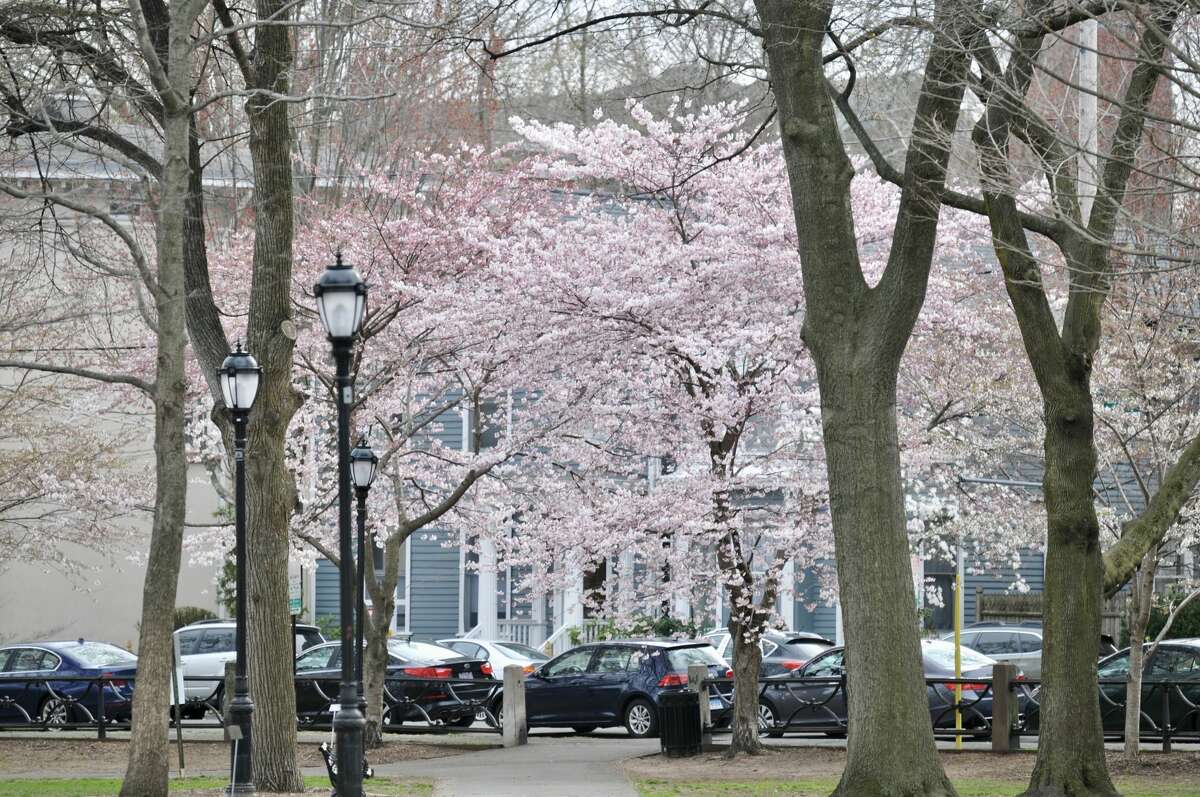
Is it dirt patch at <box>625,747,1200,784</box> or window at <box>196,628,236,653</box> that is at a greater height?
window at <box>196,628,236,653</box>

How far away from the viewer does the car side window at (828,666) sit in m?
22.4

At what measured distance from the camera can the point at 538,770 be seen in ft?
58.7

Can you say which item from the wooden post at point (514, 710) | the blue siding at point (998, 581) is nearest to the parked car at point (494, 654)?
the wooden post at point (514, 710)

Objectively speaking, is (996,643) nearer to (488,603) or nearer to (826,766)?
(826,766)

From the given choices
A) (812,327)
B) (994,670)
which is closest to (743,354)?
(994,670)

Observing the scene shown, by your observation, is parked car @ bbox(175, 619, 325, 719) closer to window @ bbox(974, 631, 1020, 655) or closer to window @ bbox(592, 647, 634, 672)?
window @ bbox(592, 647, 634, 672)

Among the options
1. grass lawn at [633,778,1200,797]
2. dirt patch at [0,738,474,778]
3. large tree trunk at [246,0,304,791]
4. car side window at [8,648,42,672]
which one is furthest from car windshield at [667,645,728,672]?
car side window at [8,648,42,672]

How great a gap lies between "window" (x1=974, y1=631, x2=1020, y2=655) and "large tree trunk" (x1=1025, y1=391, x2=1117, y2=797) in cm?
1373

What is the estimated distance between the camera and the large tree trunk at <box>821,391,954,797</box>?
1148 cm

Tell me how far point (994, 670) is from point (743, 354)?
17.3 feet

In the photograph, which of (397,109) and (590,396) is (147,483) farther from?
(590,396)

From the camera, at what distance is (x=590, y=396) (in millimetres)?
20250

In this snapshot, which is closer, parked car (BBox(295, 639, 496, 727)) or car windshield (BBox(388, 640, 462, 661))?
parked car (BBox(295, 639, 496, 727))

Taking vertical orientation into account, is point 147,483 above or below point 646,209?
below
